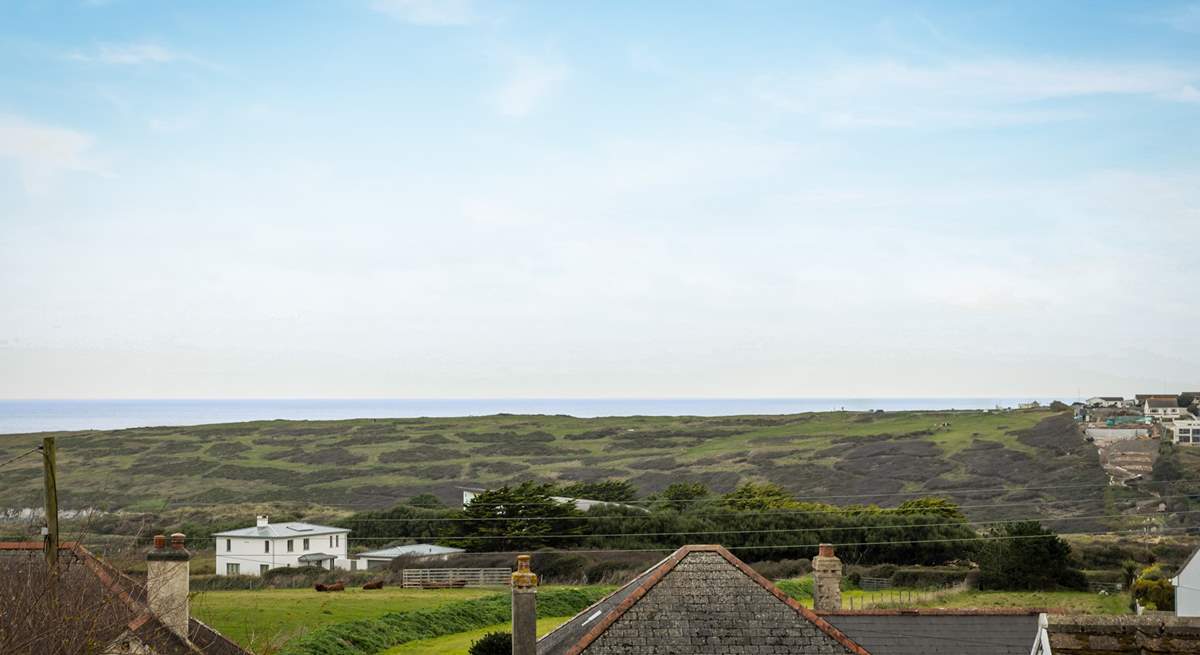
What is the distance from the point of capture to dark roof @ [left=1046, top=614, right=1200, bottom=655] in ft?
20.7

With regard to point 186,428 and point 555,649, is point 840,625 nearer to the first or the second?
point 555,649

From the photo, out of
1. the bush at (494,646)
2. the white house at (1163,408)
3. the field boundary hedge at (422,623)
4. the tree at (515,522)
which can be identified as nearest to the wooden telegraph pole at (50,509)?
the bush at (494,646)

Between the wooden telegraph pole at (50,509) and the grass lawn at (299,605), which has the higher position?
the wooden telegraph pole at (50,509)

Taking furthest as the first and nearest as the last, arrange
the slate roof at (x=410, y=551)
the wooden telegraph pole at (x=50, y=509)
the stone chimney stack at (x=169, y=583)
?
the slate roof at (x=410, y=551) < the stone chimney stack at (x=169, y=583) < the wooden telegraph pole at (x=50, y=509)

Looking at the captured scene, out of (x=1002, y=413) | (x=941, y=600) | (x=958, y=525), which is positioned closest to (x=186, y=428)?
(x=1002, y=413)

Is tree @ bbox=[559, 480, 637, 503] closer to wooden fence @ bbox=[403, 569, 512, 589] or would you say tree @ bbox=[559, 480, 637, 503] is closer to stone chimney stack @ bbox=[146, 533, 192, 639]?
wooden fence @ bbox=[403, 569, 512, 589]

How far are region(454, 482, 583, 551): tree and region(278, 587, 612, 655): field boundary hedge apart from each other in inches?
520

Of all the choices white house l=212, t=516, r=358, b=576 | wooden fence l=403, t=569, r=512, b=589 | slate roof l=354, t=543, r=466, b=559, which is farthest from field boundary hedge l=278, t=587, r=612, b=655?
white house l=212, t=516, r=358, b=576

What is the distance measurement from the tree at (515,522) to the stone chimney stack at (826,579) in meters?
34.5

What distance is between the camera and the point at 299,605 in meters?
38.0

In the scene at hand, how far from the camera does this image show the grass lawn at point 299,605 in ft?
105

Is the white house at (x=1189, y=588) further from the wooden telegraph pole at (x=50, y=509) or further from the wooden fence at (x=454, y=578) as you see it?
the wooden fence at (x=454, y=578)

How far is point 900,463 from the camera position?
9731cm

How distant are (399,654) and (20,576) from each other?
2067cm
